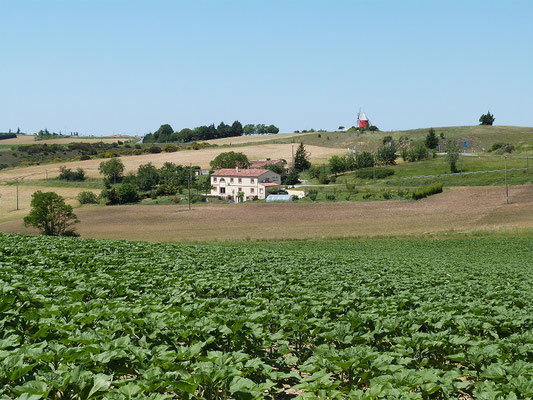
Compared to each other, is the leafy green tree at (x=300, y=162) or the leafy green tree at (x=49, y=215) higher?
the leafy green tree at (x=300, y=162)

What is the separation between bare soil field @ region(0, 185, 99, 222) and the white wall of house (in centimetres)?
2558

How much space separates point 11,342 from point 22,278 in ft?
27.0

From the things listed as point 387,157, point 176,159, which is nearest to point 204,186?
point 176,159

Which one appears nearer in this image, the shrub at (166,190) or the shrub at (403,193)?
the shrub at (403,193)

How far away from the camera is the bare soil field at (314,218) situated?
63375mm

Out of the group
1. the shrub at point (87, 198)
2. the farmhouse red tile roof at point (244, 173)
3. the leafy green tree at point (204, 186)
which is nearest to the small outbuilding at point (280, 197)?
the farmhouse red tile roof at point (244, 173)

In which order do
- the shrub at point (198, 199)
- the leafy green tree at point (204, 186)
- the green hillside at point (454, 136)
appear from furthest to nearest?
the green hillside at point (454, 136)
the leafy green tree at point (204, 186)
the shrub at point (198, 199)

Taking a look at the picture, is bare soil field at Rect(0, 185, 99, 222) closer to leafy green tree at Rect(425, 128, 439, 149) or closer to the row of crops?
the row of crops

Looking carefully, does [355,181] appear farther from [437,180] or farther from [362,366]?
[362,366]

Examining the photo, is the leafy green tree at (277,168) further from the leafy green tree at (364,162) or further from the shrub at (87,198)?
the shrub at (87,198)

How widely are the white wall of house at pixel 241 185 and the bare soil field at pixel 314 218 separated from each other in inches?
868

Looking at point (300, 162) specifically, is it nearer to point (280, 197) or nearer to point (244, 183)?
point (244, 183)

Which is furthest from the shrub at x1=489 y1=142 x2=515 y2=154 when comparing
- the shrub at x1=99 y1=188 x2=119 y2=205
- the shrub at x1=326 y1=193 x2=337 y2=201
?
the shrub at x1=99 y1=188 x2=119 y2=205

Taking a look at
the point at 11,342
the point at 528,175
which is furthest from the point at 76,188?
the point at 11,342
